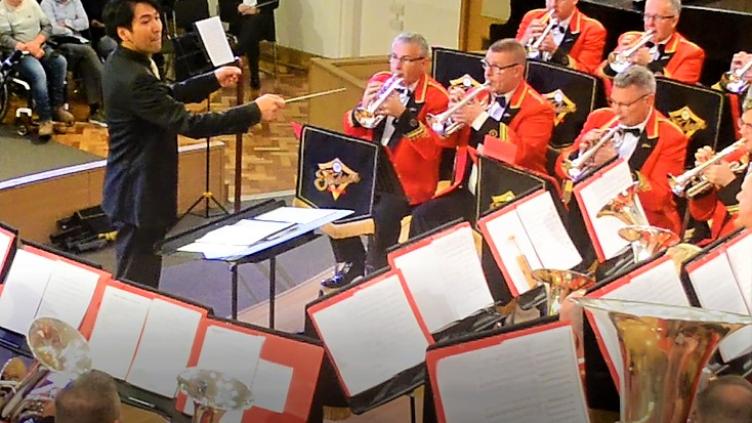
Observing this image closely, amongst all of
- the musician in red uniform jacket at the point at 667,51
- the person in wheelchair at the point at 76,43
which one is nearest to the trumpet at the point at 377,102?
the musician in red uniform jacket at the point at 667,51

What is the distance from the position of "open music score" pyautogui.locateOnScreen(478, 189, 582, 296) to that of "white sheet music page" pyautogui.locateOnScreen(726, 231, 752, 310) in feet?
1.86

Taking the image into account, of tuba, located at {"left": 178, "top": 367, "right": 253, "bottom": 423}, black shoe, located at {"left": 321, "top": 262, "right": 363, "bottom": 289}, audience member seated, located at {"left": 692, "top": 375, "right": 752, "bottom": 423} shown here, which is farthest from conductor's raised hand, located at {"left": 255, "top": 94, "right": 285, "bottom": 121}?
audience member seated, located at {"left": 692, "top": 375, "right": 752, "bottom": 423}

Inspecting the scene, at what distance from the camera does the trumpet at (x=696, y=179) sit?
3.91 m

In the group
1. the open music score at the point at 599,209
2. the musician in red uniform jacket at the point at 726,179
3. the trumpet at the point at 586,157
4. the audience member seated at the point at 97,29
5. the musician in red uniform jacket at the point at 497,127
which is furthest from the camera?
the audience member seated at the point at 97,29

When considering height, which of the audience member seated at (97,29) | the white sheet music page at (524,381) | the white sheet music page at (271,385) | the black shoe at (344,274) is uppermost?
the white sheet music page at (524,381)

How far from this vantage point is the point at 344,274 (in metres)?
4.57

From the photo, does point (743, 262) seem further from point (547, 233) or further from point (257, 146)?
point (257, 146)

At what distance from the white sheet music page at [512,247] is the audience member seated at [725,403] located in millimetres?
1004

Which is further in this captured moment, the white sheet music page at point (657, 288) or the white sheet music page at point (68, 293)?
the white sheet music page at point (68, 293)

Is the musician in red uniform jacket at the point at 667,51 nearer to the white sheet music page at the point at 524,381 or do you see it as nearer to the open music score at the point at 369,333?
the open music score at the point at 369,333

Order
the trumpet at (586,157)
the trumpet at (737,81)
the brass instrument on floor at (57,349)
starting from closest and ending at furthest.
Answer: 1. the brass instrument on floor at (57,349)
2. the trumpet at (586,157)
3. the trumpet at (737,81)

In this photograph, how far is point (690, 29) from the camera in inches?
232

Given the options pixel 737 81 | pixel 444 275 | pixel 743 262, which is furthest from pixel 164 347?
pixel 737 81

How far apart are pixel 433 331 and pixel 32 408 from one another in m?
1.02
